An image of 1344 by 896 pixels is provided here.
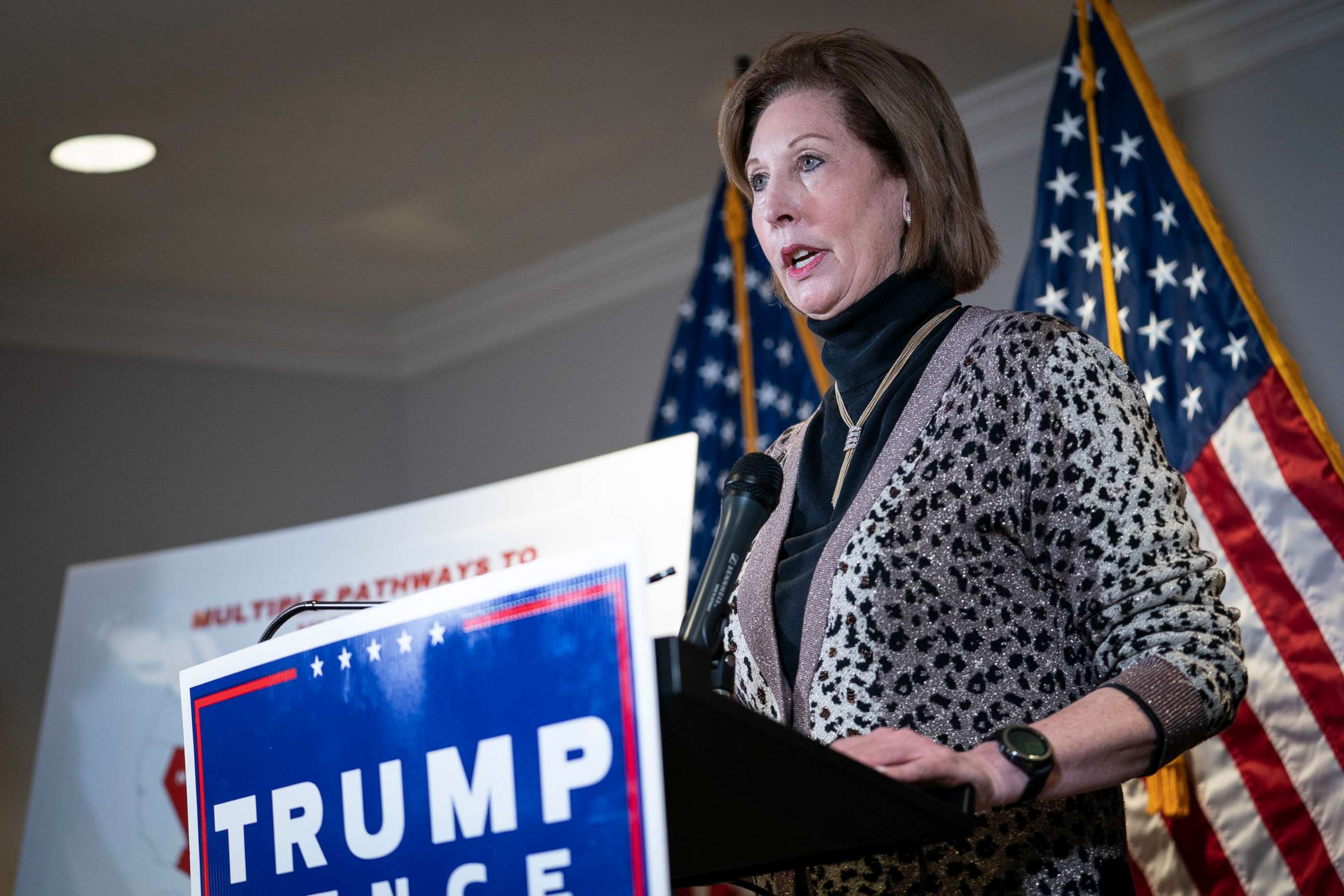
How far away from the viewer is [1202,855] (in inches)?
110

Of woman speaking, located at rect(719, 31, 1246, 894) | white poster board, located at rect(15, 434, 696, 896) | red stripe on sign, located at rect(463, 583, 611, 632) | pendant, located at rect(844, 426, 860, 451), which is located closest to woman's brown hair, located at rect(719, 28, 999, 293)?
woman speaking, located at rect(719, 31, 1246, 894)

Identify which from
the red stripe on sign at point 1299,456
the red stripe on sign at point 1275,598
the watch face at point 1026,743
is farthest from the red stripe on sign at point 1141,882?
the watch face at point 1026,743

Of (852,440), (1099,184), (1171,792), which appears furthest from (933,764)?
(1099,184)

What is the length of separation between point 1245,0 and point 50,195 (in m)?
3.35

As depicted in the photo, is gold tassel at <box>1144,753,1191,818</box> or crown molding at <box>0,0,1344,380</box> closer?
gold tassel at <box>1144,753,1191,818</box>

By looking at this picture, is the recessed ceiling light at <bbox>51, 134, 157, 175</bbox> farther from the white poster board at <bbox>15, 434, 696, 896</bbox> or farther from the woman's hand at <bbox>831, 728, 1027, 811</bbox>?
the woman's hand at <bbox>831, 728, 1027, 811</bbox>

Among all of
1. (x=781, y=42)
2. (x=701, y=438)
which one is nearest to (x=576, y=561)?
(x=781, y=42)

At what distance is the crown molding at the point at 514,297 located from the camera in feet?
11.4

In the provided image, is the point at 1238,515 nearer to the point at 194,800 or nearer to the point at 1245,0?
the point at 1245,0

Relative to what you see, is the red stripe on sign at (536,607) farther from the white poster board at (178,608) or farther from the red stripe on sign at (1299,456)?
the red stripe on sign at (1299,456)

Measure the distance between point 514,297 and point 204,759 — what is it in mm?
4174

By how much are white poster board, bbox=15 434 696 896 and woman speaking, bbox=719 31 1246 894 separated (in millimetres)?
1545

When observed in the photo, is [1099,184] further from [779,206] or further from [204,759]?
[204,759]

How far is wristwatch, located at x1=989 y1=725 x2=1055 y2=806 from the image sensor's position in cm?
89
